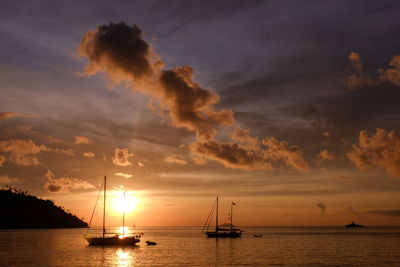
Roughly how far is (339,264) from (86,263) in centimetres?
5729

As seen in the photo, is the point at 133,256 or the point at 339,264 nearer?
the point at 339,264

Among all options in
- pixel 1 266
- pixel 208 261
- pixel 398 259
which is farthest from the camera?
pixel 398 259

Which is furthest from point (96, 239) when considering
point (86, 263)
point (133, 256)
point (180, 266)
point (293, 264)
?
point (293, 264)

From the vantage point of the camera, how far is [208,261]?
347 feet

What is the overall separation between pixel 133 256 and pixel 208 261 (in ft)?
72.7

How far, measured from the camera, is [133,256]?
11588cm

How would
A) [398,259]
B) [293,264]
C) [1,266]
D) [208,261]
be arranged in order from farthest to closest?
1. [398,259]
2. [208,261]
3. [293,264]
4. [1,266]

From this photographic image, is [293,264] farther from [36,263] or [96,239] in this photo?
[96,239]

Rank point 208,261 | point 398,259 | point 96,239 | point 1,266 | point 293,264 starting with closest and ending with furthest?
point 1,266 < point 293,264 < point 208,261 < point 398,259 < point 96,239

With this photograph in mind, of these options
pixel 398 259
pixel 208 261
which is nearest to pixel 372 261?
pixel 398 259

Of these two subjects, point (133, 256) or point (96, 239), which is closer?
point (133, 256)

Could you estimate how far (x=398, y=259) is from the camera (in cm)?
11238

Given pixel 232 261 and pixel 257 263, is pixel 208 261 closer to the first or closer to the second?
pixel 232 261

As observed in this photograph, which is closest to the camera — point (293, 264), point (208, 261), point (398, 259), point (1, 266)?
point (1, 266)
